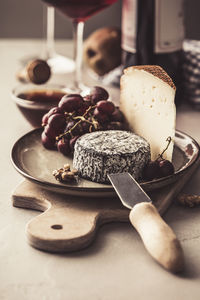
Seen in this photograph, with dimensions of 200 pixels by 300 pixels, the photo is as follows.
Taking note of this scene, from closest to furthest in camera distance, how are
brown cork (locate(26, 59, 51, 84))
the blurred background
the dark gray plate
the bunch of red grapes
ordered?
the dark gray plate, the bunch of red grapes, brown cork (locate(26, 59, 51, 84)), the blurred background

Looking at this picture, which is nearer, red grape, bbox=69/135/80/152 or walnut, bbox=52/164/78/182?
walnut, bbox=52/164/78/182

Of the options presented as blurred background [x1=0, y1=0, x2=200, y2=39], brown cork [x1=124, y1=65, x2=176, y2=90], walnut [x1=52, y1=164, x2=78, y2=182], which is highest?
brown cork [x1=124, y1=65, x2=176, y2=90]

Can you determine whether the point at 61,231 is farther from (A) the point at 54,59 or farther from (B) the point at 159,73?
(A) the point at 54,59

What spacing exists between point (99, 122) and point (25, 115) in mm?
264

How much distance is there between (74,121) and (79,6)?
0.52 m

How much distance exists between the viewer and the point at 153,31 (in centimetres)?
146

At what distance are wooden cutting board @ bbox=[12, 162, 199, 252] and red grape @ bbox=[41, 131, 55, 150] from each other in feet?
0.52

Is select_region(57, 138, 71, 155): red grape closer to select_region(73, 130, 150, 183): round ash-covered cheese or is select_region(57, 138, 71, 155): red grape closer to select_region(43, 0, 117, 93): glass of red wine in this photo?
select_region(73, 130, 150, 183): round ash-covered cheese

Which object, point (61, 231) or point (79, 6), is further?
point (79, 6)

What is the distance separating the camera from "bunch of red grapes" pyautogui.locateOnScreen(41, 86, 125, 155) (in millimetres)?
1113

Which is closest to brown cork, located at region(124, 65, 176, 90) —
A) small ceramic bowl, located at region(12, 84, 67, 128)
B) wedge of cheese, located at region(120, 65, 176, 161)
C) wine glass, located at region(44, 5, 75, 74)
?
wedge of cheese, located at region(120, 65, 176, 161)

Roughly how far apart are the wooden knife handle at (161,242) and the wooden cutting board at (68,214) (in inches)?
4.4

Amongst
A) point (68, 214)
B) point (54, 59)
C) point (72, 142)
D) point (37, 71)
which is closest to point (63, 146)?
point (72, 142)

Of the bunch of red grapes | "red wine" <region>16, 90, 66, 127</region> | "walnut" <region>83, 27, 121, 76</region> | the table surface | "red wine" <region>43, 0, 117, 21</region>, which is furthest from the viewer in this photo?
"walnut" <region>83, 27, 121, 76</region>
